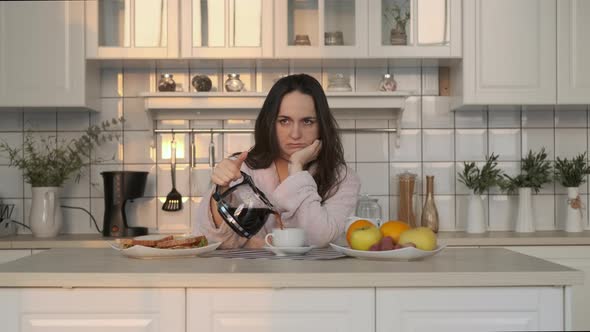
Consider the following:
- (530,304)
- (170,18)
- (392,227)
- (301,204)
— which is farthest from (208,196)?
(170,18)

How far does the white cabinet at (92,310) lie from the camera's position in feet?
4.71

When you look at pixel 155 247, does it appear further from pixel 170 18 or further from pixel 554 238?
pixel 554 238

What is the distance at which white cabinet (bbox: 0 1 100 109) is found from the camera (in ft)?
10.4

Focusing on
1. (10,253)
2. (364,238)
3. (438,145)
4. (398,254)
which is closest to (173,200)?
(10,253)

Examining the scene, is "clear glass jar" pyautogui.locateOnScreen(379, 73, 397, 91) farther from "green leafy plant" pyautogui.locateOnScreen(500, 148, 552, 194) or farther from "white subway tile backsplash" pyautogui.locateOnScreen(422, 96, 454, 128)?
"green leafy plant" pyautogui.locateOnScreen(500, 148, 552, 194)

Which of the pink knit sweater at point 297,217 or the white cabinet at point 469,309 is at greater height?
the pink knit sweater at point 297,217

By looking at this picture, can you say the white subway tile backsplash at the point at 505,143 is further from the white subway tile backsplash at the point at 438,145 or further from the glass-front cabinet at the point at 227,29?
the glass-front cabinet at the point at 227,29

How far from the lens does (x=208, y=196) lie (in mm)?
1983

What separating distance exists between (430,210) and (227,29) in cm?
122

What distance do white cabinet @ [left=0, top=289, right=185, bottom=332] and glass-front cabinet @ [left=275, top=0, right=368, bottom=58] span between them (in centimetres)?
189

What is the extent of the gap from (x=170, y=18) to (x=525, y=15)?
1559 mm

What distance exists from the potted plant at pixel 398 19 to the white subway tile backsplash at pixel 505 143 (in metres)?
0.68

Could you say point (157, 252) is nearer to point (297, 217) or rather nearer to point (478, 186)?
point (297, 217)

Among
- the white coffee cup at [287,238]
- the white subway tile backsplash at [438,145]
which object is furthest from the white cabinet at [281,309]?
the white subway tile backsplash at [438,145]
